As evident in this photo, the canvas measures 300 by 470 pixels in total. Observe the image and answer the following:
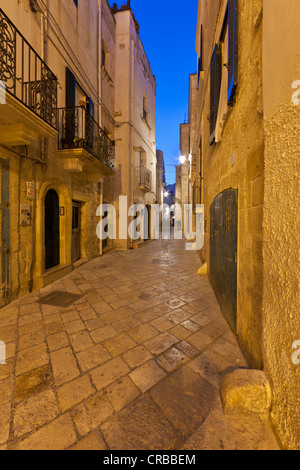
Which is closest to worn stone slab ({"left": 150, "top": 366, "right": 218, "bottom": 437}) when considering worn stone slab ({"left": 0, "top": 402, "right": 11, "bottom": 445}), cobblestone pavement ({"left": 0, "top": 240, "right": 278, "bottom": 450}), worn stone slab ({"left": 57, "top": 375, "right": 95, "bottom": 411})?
cobblestone pavement ({"left": 0, "top": 240, "right": 278, "bottom": 450})

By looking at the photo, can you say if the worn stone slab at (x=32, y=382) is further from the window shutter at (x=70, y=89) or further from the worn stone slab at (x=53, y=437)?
the window shutter at (x=70, y=89)

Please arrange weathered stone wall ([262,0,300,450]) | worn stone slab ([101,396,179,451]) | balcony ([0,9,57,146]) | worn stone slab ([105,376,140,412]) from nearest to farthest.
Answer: weathered stone wall ([262,0,300,450])
worn stone slab ([101,396,179,451])
worn stone slab ([105,376,140,412])
balcony ([0,9,57,146])

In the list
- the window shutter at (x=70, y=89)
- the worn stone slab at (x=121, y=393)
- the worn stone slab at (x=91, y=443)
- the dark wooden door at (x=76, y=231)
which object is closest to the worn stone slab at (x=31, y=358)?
the worn stone slab at (x=121, y=393)

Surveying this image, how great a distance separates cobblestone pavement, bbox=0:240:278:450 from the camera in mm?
1402

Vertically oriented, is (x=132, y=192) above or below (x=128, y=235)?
A: above

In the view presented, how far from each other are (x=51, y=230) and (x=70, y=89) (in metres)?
4.40

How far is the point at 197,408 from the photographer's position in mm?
1619

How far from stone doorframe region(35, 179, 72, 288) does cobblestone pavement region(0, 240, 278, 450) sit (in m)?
1.14

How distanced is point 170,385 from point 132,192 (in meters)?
9.95

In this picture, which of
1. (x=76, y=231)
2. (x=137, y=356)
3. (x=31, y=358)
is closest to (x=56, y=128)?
(x=76, y=231)

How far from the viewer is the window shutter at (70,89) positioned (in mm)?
5695

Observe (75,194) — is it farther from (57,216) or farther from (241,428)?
(241,428)

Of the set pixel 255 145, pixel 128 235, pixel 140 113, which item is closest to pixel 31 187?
pixel 255 145

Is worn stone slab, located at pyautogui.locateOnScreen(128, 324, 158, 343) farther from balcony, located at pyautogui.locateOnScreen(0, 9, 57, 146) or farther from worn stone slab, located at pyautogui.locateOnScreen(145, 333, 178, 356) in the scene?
balcony, located at pyautogui.locateOnScreen(0, 9, 57, 146)
